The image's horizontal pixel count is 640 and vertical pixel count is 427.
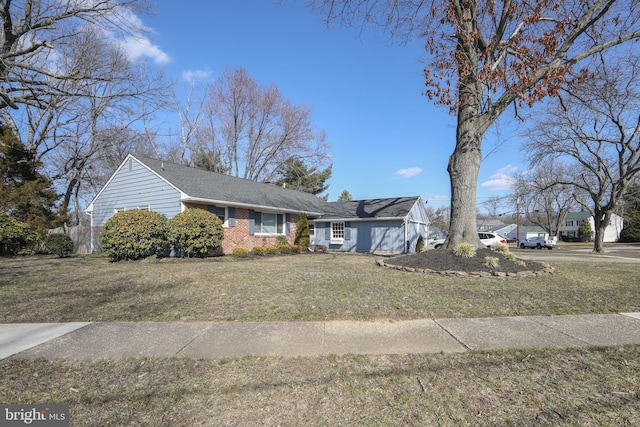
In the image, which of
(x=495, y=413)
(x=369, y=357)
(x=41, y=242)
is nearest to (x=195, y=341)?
(x=369, y=357)

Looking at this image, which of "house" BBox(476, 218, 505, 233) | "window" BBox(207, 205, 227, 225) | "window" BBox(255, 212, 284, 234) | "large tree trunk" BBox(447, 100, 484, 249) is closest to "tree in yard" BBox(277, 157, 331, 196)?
"window" BBox(255, 212, 284, 234)

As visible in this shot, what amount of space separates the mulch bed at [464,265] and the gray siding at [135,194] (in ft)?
33.8

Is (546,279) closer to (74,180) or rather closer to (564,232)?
(74,180)

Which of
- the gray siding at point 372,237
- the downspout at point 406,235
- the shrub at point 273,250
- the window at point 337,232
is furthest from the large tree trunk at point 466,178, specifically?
the window at point 337,232

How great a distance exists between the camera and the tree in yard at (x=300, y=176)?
110ft

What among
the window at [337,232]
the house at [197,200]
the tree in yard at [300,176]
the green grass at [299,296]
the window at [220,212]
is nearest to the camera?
the green grass at [299,296]

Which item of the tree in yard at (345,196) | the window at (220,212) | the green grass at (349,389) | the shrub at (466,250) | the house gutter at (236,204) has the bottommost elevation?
the green grass at (349,389)

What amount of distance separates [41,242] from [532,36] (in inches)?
951

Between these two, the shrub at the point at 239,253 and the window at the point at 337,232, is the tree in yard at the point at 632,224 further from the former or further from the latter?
the shrub at the point at 239,253

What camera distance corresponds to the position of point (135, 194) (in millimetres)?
15773

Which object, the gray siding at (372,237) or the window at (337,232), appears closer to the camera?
the gray siding at (372,237)

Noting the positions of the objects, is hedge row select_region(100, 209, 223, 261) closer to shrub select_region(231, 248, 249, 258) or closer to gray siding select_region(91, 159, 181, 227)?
shrub select_region(231, 248, 249, 258)

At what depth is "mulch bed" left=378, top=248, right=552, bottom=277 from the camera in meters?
8.16

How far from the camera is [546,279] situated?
7719mm
